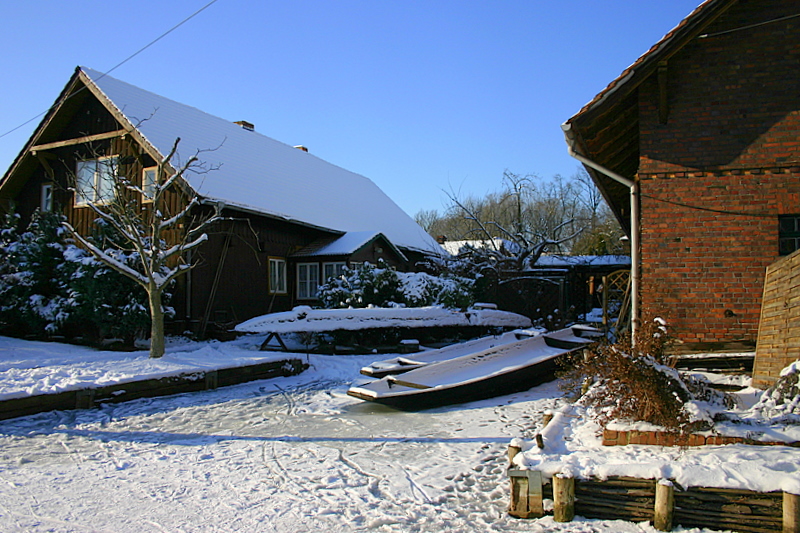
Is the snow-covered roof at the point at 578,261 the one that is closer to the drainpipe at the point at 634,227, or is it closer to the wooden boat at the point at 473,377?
the wooden boat at the point at 473,377

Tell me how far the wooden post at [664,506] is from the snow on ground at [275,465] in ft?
0.45

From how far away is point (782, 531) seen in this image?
Answer: 418 cm

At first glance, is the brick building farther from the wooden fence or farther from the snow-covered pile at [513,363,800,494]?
the wooden fence

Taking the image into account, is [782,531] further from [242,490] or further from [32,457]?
[32,457]

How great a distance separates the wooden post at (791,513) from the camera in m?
4.09

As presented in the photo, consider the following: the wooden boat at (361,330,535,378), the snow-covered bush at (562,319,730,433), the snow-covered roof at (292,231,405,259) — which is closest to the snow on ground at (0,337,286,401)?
the wooden boat at (361,330,535,378)

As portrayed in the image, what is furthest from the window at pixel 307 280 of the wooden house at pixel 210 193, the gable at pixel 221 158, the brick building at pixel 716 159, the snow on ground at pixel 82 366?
the brick building at pixel 716 159

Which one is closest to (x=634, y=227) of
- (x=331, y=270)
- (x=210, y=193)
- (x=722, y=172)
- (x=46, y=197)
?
(x=722, y=172)

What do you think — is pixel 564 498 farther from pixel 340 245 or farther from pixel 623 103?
pixel 340 245

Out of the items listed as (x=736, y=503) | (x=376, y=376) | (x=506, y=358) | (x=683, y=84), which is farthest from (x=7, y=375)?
(x=683, y=84)

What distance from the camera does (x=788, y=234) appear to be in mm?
8234

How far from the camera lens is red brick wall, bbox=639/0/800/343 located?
815 cm

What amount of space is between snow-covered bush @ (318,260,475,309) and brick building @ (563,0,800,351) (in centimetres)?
787

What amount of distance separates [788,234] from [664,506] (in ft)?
18.3
